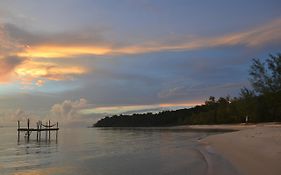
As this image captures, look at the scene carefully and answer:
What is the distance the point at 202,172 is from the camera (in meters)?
16.6

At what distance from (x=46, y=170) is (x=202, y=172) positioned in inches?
330

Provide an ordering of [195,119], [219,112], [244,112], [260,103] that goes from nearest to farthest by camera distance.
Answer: [260,103] < [244,112] < [219,112] < [195,119]

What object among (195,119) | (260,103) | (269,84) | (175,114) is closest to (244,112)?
(260,103)

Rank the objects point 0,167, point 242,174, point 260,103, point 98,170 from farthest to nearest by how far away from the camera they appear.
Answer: point 260,103 < point 0,167 < point 98,170 < point 242,174

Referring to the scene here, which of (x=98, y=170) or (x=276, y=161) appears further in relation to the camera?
(x=98, y=170)

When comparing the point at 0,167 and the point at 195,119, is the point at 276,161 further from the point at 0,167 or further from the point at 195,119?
the point at 195,119

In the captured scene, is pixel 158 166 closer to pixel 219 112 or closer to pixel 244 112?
pixel 244 112

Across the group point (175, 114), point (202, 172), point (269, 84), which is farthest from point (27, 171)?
point (175, 114)

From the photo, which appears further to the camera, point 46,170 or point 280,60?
point 280,60

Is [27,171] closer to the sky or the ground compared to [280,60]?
closer to the ground

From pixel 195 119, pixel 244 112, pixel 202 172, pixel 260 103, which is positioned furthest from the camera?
pixel 195 119

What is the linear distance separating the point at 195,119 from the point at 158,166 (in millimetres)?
123009

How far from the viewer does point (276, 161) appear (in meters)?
15.4

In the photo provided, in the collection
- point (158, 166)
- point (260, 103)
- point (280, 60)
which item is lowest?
point (158, 166)
